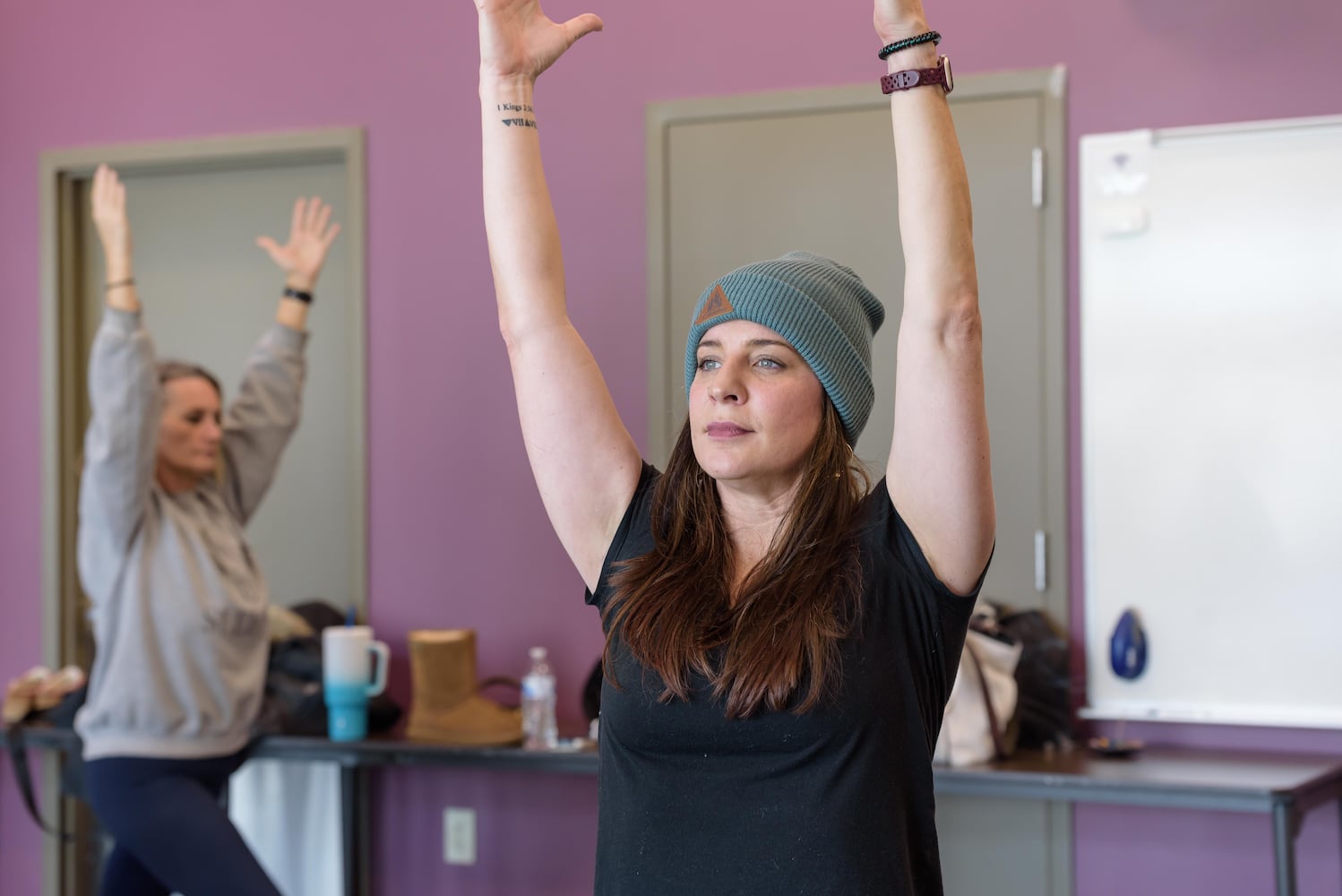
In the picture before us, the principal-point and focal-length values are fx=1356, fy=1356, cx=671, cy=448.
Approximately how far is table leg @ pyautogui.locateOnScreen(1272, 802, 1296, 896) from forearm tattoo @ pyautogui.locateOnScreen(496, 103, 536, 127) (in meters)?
1.79

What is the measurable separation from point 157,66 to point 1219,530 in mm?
2839

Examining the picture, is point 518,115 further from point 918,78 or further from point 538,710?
point 538,710

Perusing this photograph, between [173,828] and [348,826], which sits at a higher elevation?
[173,828]

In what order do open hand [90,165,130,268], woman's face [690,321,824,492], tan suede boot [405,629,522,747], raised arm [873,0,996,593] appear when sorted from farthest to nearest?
tan suede boot [405,629,522,747], open hand [90,165,130,268], woman's face [690,321,824,492], raised arm [873,0,996,593]

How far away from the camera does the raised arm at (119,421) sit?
2.60m

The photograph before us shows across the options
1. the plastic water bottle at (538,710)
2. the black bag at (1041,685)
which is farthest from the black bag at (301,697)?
the black bag at (1041,685)

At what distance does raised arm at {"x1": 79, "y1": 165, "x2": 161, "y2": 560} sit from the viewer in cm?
260

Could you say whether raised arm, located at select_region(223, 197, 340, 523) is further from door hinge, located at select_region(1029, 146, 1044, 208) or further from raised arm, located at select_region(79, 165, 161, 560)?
door hinge, located at select_region(1029, 146, 1044, 208)

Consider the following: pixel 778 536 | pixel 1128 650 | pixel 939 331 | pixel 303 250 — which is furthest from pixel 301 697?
pixel 939 331

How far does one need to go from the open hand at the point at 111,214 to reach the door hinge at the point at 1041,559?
6.37 feet

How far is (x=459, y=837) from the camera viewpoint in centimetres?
327

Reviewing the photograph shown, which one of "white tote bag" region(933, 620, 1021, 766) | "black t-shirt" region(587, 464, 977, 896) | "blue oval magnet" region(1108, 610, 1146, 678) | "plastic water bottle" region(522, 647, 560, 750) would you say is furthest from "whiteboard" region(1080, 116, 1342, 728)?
"black t-shirt" region(587, 464, 977, 896)

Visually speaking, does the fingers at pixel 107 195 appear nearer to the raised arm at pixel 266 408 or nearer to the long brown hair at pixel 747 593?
the raised arm at pixel 266 408

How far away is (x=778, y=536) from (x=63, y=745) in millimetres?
2367
